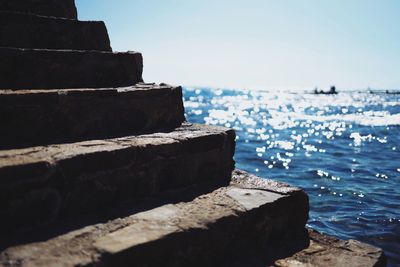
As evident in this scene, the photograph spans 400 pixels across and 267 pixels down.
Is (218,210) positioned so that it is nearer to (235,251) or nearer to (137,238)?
(235,251)

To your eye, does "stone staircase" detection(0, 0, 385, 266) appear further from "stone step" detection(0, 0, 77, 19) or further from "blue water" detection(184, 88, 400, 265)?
"blue water" detection(184, 88, 400, 265)

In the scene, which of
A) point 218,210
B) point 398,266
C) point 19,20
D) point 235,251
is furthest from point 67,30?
point 398,266

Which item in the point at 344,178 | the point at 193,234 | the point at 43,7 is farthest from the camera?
the point at 344,178

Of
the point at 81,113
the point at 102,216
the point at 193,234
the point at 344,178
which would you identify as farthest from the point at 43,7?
the point at 344,178

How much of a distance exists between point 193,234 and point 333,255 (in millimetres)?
1173

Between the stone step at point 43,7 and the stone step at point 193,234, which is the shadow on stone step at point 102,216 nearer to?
the stone step at point 193,234

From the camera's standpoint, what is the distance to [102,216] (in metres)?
2.06

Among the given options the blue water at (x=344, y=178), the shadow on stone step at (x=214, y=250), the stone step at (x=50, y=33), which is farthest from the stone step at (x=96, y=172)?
the blue water at (x=344, y=178)

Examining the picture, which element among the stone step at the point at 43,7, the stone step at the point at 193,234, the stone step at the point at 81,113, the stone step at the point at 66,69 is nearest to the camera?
the stone step at the point at 193,234

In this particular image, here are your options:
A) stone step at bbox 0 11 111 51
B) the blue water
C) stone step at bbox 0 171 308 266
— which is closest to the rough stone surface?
stone step at bbox 0 171 308 266

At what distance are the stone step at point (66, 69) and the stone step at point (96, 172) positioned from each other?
770 millimetres

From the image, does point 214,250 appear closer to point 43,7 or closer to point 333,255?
point 333,255

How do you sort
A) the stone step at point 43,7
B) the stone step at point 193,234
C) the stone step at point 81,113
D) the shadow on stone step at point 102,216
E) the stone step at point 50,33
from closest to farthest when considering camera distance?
the stone step at point 193,234 → the shadow on stone step at point 102,216 → the stone step at point 81,113 → the stone step at point 50,33 → the stone step at point 43,7

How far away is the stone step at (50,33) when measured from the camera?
289 centimetres
